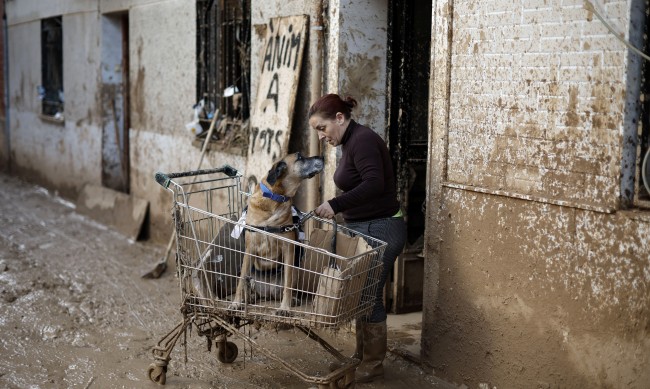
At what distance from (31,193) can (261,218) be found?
10.0 meters

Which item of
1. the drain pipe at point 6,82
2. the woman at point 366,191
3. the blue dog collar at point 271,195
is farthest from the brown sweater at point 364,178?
the drain pipe at point 6,82

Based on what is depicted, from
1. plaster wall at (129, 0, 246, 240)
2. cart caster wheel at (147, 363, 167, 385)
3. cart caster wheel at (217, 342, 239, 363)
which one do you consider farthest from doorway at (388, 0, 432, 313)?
plaster wall at (129, 0, 246, 240)

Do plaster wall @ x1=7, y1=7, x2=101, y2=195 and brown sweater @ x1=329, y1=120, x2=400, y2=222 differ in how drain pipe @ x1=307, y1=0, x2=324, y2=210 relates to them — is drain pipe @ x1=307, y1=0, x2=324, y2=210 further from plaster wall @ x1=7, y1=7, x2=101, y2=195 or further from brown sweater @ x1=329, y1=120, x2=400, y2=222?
plaster wall @ x1=7, y1=7, x2=101, y2=195

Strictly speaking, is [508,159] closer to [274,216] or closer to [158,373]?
[274,216]

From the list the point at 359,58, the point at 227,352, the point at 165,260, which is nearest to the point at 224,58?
the point at 165,260

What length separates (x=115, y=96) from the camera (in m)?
11.5

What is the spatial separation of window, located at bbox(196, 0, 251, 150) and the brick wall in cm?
346

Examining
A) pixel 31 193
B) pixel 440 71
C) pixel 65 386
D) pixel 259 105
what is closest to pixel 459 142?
pixel 440 71

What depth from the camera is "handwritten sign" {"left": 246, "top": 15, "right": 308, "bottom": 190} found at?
6406 mm

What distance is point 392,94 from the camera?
6.21m

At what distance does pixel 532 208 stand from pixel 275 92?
2.90m

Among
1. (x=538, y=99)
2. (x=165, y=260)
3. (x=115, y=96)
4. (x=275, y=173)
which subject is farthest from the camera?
(x=115, y=96)

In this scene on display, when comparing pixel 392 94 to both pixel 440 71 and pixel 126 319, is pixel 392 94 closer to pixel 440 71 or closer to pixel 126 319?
pixel 440 71

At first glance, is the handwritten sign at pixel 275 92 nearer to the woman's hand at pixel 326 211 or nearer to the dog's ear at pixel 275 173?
the dog's ear at pixel 275 173
